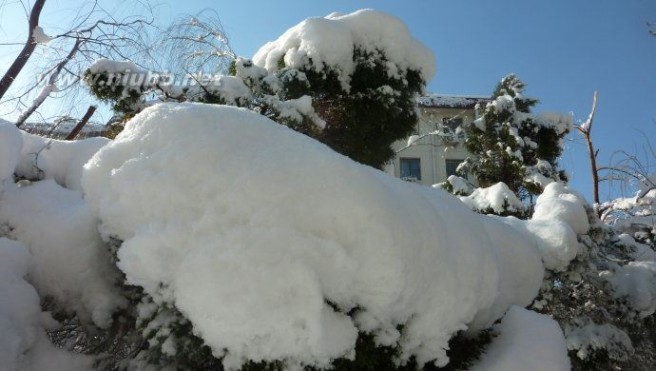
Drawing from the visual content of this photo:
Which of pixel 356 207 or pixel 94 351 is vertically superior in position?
pixel 356 207

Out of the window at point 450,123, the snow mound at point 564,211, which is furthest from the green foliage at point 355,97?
the window at point 450,123

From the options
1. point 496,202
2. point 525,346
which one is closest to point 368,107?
point 496,202

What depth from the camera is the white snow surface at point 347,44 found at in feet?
17.4

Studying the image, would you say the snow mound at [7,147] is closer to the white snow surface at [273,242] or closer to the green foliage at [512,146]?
the white snow surface at [273,242]

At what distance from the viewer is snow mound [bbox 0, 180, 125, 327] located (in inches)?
82.3

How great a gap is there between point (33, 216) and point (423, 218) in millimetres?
1813

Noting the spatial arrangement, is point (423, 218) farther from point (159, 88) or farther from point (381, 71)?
point (381, 71)

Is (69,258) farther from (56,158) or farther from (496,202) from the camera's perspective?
(496,202)

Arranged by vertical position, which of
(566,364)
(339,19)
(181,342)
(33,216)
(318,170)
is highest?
(339,19)

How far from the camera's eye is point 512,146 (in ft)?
31.8

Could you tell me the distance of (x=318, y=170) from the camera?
69.2 inches

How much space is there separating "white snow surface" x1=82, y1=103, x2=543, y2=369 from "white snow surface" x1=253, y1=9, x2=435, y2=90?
3.53 metres

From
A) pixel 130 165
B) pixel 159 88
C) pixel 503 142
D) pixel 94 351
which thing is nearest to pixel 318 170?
pixel 130 165

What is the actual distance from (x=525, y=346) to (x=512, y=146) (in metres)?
8.16
